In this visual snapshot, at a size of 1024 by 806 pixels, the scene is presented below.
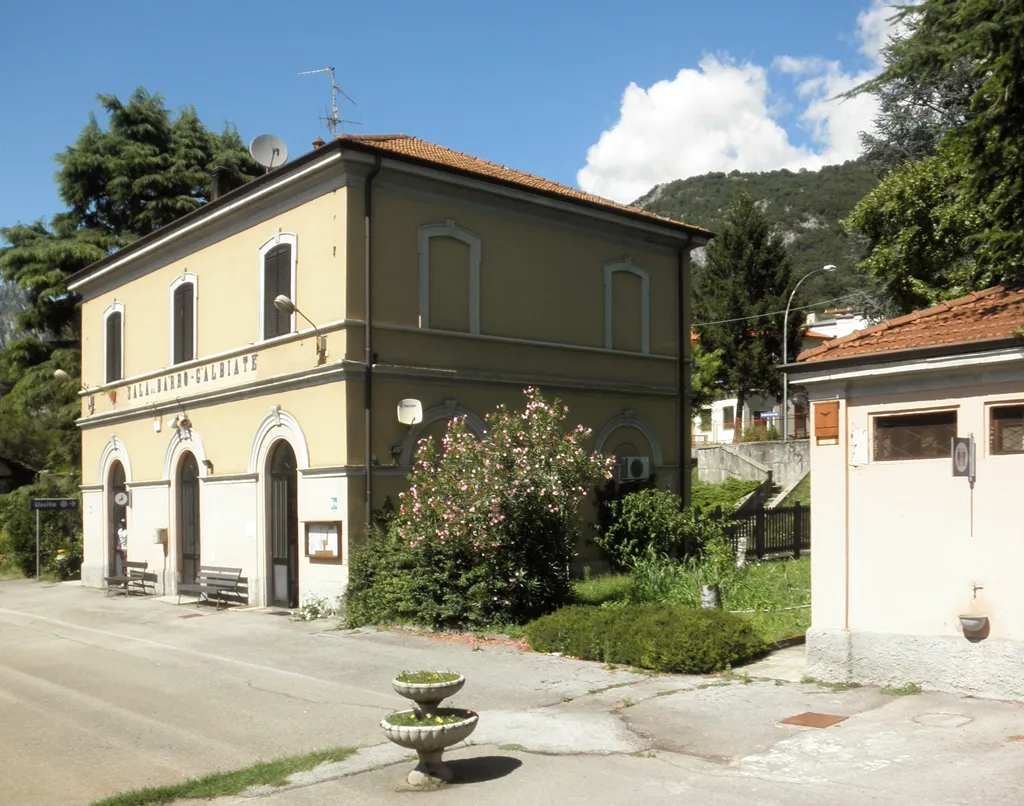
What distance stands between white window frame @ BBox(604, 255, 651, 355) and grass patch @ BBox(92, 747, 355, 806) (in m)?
14.5

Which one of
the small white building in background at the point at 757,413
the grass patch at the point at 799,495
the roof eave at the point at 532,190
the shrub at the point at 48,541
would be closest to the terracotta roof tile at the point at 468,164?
the roof eave at the point at 532,190

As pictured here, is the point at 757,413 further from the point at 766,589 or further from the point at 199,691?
the point at 199,691

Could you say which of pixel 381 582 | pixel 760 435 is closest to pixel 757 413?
pixel 760 435

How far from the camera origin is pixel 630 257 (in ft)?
74.9

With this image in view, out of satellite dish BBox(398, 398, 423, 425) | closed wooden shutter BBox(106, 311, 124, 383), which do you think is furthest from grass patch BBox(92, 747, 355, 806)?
closed wooden shutter BBox(106, 311, 124, 383)

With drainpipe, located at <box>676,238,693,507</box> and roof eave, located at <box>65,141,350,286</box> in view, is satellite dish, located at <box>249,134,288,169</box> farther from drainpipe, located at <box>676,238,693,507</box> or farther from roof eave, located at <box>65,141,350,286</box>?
drainpipe, located at <box>676,238,693,507</box>

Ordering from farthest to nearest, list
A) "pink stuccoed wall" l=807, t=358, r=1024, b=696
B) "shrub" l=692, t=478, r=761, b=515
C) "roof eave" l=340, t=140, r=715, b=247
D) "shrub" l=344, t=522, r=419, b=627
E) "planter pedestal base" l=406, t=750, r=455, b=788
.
→ "shrub" l=692, t=478, r=761, b=515 → "roof eave" l=340, t=140, r=715, b=247 → "shrub" l=344, t=522, r=419, b=627 → "pink stuccoed wall" l=807, t=358, r=1024, b=696 → "planter pedestal base" l=406, t=750, r=455, b=788

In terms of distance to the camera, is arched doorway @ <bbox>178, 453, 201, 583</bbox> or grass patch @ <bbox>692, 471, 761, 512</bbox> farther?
grass patch @ <bbox>692, 471, 761, 512</bbox>

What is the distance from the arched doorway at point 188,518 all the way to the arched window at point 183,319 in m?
2.25

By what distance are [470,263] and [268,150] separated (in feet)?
20.5

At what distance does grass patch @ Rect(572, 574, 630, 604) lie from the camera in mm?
17078

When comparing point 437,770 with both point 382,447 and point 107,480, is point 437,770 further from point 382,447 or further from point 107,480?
point 107,480

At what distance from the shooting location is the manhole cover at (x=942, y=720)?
8.84 metres

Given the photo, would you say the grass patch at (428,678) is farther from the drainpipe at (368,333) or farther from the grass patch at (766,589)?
the drainpipe at (368,333)
